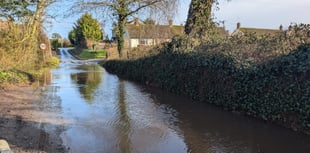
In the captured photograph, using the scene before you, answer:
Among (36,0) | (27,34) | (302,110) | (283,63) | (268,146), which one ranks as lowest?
(268,146)

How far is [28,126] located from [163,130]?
3138 mm

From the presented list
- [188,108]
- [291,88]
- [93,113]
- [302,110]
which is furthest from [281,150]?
[93,113]

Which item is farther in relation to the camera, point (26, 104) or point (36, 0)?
point (36, 0)

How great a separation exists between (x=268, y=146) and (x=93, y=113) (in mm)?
5223

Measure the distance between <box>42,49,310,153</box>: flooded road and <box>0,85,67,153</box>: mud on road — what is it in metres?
0.25

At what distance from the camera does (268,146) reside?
6.39m

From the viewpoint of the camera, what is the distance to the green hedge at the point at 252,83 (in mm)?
7098

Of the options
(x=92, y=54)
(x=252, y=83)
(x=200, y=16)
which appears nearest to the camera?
(x=252, y=83)

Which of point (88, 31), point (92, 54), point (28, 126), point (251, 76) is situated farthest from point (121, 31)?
point (88, 31)

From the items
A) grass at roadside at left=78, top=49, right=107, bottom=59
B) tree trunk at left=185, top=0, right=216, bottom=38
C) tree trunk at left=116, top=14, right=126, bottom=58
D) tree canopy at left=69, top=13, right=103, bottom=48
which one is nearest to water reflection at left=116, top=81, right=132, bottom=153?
tree trunk at left=185, top=0, right=216, bottom=38

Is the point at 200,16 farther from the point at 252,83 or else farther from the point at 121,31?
the point at 121,31

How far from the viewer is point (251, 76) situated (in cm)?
865

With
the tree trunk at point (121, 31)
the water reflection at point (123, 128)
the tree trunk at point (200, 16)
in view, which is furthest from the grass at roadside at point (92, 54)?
the water reflection at point (123, 128)

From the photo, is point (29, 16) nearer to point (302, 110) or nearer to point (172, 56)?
point (172, 56)
